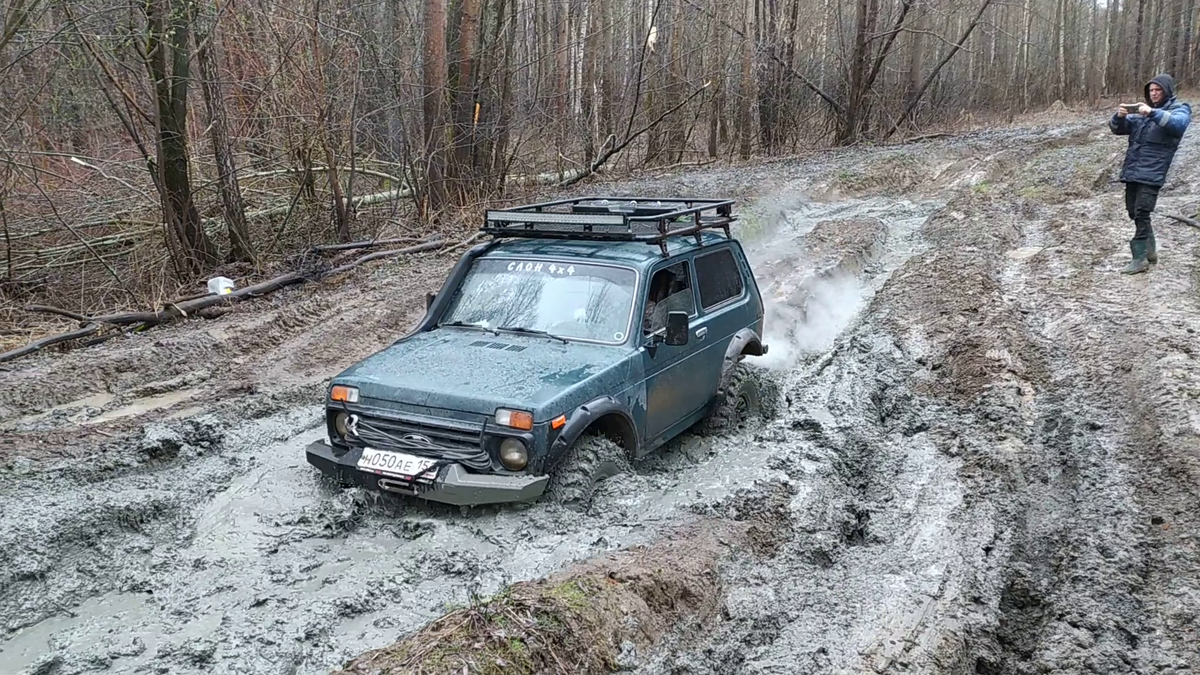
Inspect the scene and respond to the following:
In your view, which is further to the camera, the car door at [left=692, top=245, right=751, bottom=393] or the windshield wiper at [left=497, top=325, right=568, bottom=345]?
the car door at [left=692, top=245, right=751, bottom=393]

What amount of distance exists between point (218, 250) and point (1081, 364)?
1085 centimetres

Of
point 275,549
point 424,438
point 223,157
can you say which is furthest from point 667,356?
point 223,157

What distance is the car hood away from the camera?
17.3 feet

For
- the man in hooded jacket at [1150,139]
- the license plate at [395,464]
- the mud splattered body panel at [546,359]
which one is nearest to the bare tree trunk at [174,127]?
the mud splattered body panel at [546,359]

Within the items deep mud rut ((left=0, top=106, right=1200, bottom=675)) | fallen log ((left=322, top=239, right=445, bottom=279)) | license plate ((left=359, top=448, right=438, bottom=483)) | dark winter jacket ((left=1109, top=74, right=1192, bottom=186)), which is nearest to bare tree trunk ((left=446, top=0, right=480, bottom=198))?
fallen log ((left=322, top=239, right=445, bottom=279))

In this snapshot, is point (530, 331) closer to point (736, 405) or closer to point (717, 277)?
point (717, 277)

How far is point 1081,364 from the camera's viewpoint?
779 cm

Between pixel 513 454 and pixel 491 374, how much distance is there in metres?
0.60

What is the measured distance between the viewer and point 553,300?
251 inches

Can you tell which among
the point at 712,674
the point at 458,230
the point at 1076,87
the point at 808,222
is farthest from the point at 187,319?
the point at 1076,87

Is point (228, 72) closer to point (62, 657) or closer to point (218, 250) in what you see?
point (218, 250)

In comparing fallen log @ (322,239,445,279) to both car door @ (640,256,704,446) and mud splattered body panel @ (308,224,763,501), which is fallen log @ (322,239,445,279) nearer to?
mud splattered body panel @ (308,224,763,501)

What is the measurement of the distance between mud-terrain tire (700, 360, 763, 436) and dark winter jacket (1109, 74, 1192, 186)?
5.25 metres

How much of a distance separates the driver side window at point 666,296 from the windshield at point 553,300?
0.60 feet
